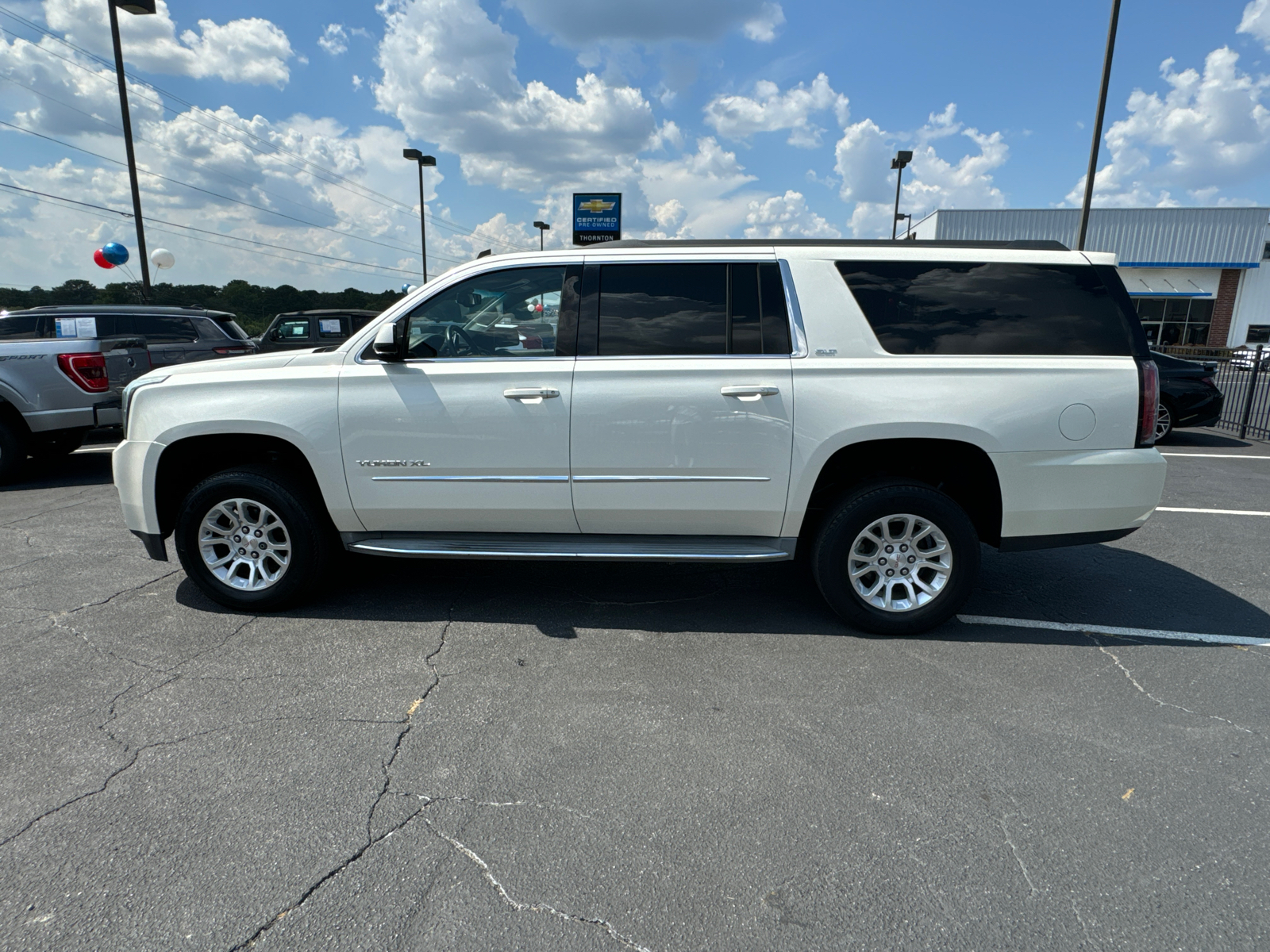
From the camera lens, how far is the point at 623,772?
279 centimetres

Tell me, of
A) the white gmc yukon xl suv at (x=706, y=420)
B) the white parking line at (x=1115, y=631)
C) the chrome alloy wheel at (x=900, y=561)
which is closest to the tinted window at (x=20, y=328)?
the white gmc yukon xl suv at (x=706, y=420)

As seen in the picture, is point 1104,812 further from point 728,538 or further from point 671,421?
point 671,421

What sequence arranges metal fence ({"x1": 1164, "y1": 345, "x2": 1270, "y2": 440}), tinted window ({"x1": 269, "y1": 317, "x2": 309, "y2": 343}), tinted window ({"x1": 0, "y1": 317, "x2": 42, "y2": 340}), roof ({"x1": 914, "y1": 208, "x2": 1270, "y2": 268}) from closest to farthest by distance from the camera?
1. tinted window ({"x1": 0, "y1": 317, "x2": 42, "y2": 340})
2. metal fence ({"x1": 1164, "y1": 345, "x2": 1270, "y2": 440})
3. tinted window ({"x1": 269, "y1": 317, "x2": 309, "y2": 343})
4. roof ({"x1": 914, "y1": 208, "x2": 1270, "y2": 268})

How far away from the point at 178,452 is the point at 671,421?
2773 mm

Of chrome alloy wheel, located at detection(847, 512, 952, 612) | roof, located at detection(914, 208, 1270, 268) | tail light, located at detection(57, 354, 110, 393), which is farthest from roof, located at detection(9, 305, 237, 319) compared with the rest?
roof, located at detection(914, 208, 1270, 268)

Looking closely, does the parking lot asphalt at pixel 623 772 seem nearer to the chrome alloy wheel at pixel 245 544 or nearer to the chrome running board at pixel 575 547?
the chrome alloy wheel at pixel 245 544

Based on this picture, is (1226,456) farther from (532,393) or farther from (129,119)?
(129,119)

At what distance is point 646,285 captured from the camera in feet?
13.2

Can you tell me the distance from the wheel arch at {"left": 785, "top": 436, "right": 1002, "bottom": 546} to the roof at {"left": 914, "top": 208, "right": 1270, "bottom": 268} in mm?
38183

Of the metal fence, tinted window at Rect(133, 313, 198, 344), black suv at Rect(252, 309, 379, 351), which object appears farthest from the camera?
black suv at Rect(252, 309, 379, 351)

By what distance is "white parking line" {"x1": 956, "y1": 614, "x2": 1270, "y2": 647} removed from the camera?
4012 mm

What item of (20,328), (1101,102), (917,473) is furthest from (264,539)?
(1101,102)

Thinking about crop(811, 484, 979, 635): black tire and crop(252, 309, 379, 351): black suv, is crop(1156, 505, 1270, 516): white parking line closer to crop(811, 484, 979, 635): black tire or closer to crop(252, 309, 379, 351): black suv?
crop(811, 484, 979, 635): black tire

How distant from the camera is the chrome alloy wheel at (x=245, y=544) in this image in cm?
423
